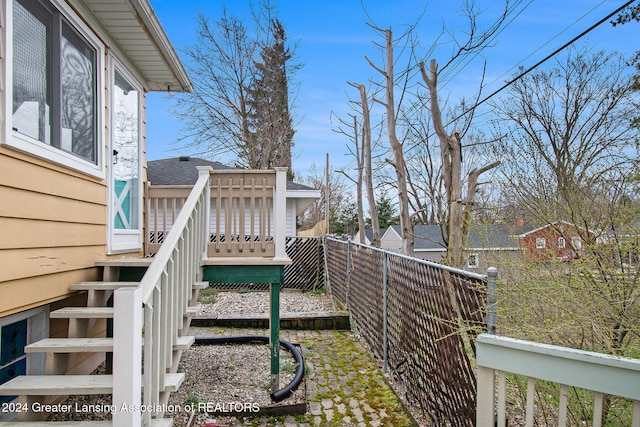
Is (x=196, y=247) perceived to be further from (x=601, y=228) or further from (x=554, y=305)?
(x=601, y=228)

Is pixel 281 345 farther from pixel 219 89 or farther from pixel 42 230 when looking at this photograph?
pixel 219 89

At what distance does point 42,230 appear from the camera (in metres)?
2.66

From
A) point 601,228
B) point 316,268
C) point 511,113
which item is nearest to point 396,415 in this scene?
point 601,228

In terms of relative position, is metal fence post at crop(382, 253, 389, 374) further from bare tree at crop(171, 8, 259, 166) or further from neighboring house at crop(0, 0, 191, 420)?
bare tree at crop(171, 8, 259, 166)

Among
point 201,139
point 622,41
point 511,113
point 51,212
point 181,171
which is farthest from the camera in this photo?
point 201,139

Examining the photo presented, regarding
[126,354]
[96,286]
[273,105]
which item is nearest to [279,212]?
[96,286]

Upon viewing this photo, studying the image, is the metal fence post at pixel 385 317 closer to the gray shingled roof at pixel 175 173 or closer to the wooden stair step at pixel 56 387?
the wooden stair step at pixel 56 387

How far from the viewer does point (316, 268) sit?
34.2ft

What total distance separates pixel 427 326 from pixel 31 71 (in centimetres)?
333

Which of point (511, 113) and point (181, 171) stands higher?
point (511, 113)

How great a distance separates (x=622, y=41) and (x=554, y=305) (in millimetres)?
10621

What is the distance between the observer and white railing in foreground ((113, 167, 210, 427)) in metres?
1.89

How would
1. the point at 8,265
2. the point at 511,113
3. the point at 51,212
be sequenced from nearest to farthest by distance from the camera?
the point at 8,265 < the point at 51,212 < the point at 511,113

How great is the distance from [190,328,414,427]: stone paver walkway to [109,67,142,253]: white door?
2.07m
